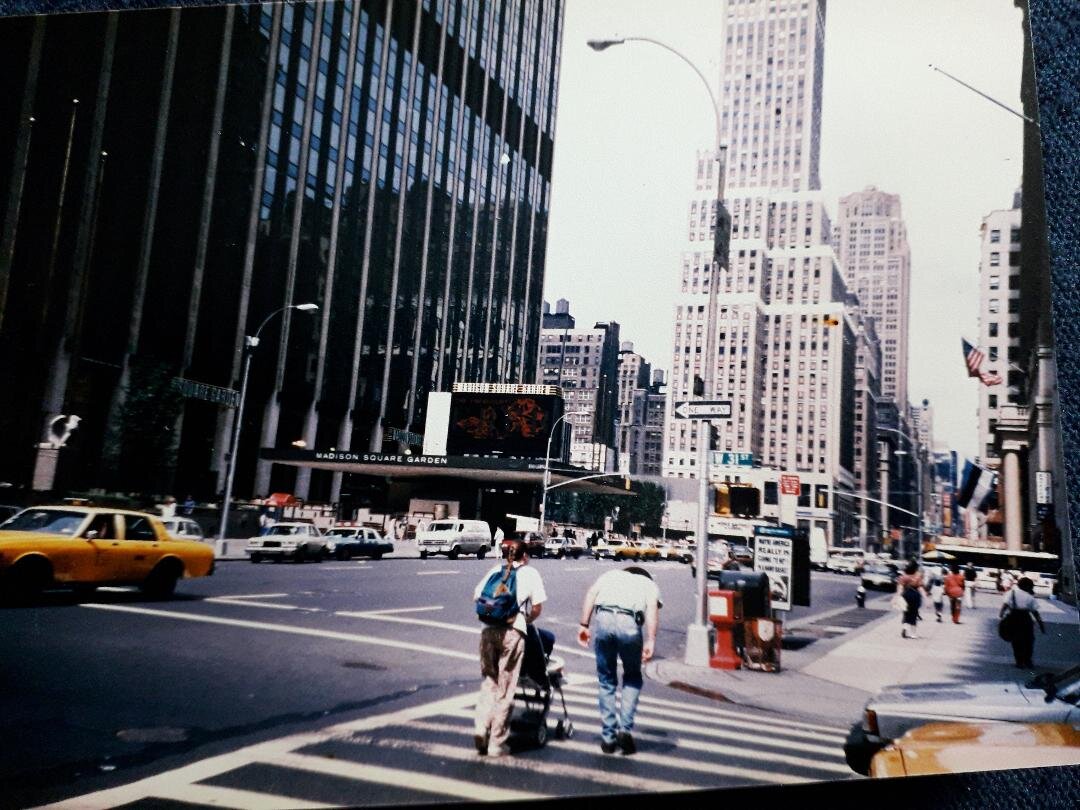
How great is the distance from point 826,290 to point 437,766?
3.16m

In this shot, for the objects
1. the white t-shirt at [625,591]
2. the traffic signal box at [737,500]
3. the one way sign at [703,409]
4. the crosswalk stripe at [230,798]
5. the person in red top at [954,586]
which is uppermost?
the one way sign at [703,409]

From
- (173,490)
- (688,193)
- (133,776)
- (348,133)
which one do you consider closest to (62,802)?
(133,776)

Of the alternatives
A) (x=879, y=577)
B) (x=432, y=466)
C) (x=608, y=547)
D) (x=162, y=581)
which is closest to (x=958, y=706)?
(x=879, y=577)

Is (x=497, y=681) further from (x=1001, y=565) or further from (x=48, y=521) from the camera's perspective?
(x=1001, y=565)

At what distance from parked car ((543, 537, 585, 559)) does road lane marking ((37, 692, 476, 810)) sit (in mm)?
883

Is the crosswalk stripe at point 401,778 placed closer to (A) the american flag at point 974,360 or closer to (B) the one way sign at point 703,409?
(B) the one way sign at point 703,409

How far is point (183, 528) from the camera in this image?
10.5 ft

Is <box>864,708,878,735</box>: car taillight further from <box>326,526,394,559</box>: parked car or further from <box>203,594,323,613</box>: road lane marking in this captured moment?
<box>203,594,323,613</box>: road lane marking

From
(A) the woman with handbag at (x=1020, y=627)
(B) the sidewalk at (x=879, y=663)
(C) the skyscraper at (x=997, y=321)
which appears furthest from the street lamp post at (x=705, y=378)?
(A) the woman with handbag at (x=1020, y=627)

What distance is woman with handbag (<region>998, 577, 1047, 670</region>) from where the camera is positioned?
391cm

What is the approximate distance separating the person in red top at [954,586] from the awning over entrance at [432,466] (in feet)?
7.85

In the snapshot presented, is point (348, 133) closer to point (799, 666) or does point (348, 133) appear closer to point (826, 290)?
point (826, 290)

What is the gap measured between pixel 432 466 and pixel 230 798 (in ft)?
5.18

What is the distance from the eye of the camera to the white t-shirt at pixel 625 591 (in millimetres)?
3723
